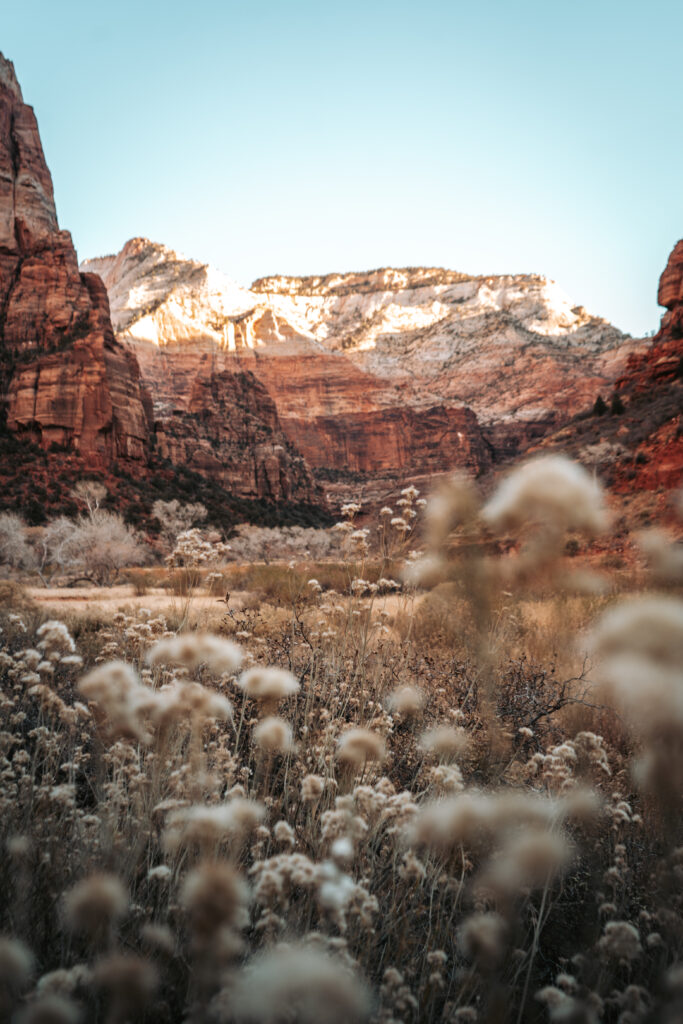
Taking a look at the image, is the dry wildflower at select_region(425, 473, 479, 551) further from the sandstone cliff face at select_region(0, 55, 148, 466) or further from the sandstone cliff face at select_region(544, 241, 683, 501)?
the sandstone cliff face at select_region(0, 55, 148, 466)

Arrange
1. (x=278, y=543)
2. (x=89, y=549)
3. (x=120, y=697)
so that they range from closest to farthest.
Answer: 1. (x=120, y=697)
2. (x=89, y=549)
3. (x=278, y=543)

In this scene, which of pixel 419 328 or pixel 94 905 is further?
pixel 419 328

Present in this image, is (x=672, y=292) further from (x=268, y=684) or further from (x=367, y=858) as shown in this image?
(x=268, y=684)

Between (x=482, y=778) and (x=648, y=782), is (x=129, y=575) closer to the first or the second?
(x=482, y=778)

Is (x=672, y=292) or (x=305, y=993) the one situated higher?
(x=672, y=292)

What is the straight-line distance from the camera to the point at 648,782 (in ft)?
4.12

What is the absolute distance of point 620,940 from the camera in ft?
4.33

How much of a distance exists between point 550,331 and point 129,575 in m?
93.2

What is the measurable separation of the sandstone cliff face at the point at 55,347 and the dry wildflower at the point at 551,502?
4485cm

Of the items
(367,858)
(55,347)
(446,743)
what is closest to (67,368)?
(55,347)

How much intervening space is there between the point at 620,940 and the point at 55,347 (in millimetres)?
52950

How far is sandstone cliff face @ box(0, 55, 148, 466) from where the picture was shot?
42.2m

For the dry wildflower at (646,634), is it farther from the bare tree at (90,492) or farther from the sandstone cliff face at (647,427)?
the bare tree at (90,492)

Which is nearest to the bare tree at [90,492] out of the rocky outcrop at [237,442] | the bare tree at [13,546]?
the bare tree at [13,546]
